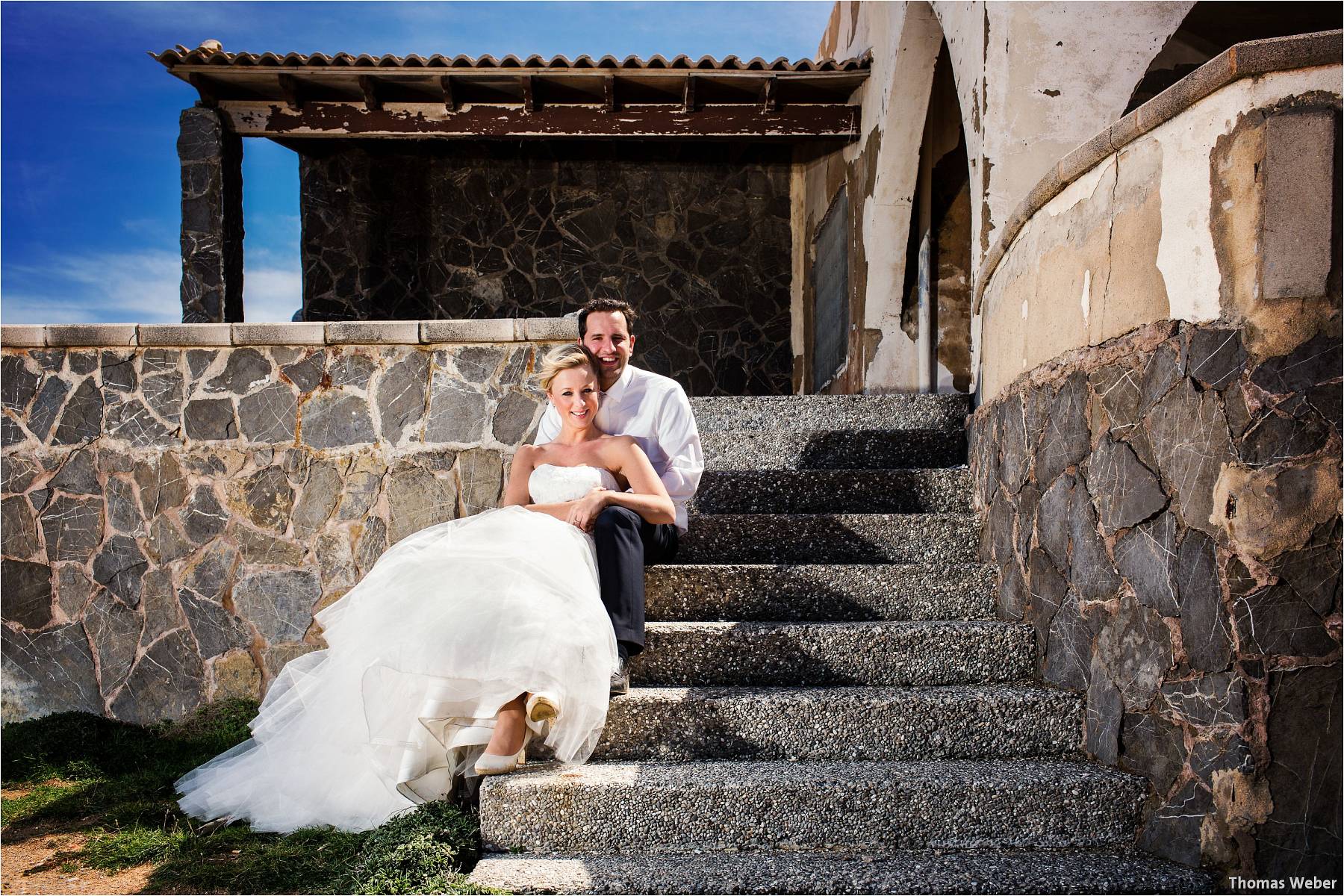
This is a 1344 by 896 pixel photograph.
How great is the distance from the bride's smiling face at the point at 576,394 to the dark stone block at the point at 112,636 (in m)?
2.57

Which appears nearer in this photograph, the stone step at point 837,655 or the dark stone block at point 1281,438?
the dark stone block at point 1281,438

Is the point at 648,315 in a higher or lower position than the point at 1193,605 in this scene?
higher

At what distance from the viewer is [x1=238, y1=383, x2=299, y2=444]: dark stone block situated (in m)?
4.27

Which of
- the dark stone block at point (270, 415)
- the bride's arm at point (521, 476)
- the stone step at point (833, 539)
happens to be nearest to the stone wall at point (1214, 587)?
the stone step at point (833, 539)

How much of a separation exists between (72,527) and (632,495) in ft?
9.94

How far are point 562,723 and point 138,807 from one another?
5.72 feet

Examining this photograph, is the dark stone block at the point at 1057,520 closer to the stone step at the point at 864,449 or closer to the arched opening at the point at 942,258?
the stone step at the point at 864,449

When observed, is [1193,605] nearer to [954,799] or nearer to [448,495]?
[954,799]

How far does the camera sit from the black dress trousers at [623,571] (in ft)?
9.09

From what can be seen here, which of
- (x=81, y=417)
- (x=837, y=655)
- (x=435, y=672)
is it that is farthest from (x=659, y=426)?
(x=81, y=417)

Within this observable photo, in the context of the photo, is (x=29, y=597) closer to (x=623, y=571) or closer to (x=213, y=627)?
(x=213, y=627)

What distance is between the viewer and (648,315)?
9375 mm

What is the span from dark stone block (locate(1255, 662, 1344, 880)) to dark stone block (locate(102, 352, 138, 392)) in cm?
456

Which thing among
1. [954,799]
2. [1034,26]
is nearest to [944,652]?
[954,799]
